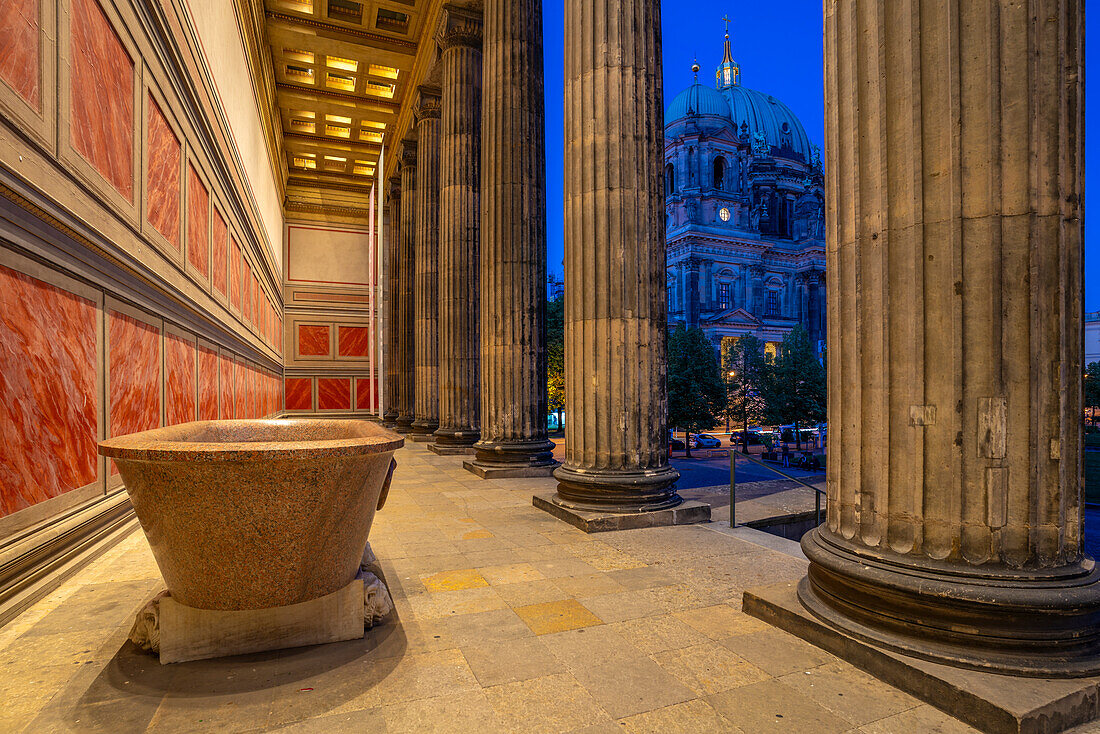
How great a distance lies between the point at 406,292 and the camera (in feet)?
69.7

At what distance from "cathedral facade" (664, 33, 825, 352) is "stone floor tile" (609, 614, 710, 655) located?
5283cm

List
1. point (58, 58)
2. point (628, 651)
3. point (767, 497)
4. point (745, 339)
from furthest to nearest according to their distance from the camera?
point (745, 339), point (767, 497), point (58, 58), point (628, 651)

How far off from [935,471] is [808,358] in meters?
34.0

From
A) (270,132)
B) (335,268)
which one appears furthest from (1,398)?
(335,268)

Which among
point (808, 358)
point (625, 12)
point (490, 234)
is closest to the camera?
point (625, 12)

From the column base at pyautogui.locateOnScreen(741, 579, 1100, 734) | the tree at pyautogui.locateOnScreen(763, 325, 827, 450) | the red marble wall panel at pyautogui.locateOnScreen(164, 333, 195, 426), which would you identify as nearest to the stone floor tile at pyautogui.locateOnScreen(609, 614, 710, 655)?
the column base at pyautogui.locateOnScreen(741, 579, 1100, 734)

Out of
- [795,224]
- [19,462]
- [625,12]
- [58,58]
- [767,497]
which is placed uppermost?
[795,224]

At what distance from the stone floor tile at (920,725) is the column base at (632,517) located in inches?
145

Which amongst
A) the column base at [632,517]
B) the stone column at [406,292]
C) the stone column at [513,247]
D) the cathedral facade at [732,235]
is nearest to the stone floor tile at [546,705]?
the column base at [632,517]

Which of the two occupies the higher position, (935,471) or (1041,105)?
(1041,105)

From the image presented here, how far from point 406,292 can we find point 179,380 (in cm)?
1374

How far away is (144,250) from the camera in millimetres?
6062

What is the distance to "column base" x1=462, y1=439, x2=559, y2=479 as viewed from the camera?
10.2 m

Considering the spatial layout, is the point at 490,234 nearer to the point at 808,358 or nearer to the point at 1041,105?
the point at 1041,105
